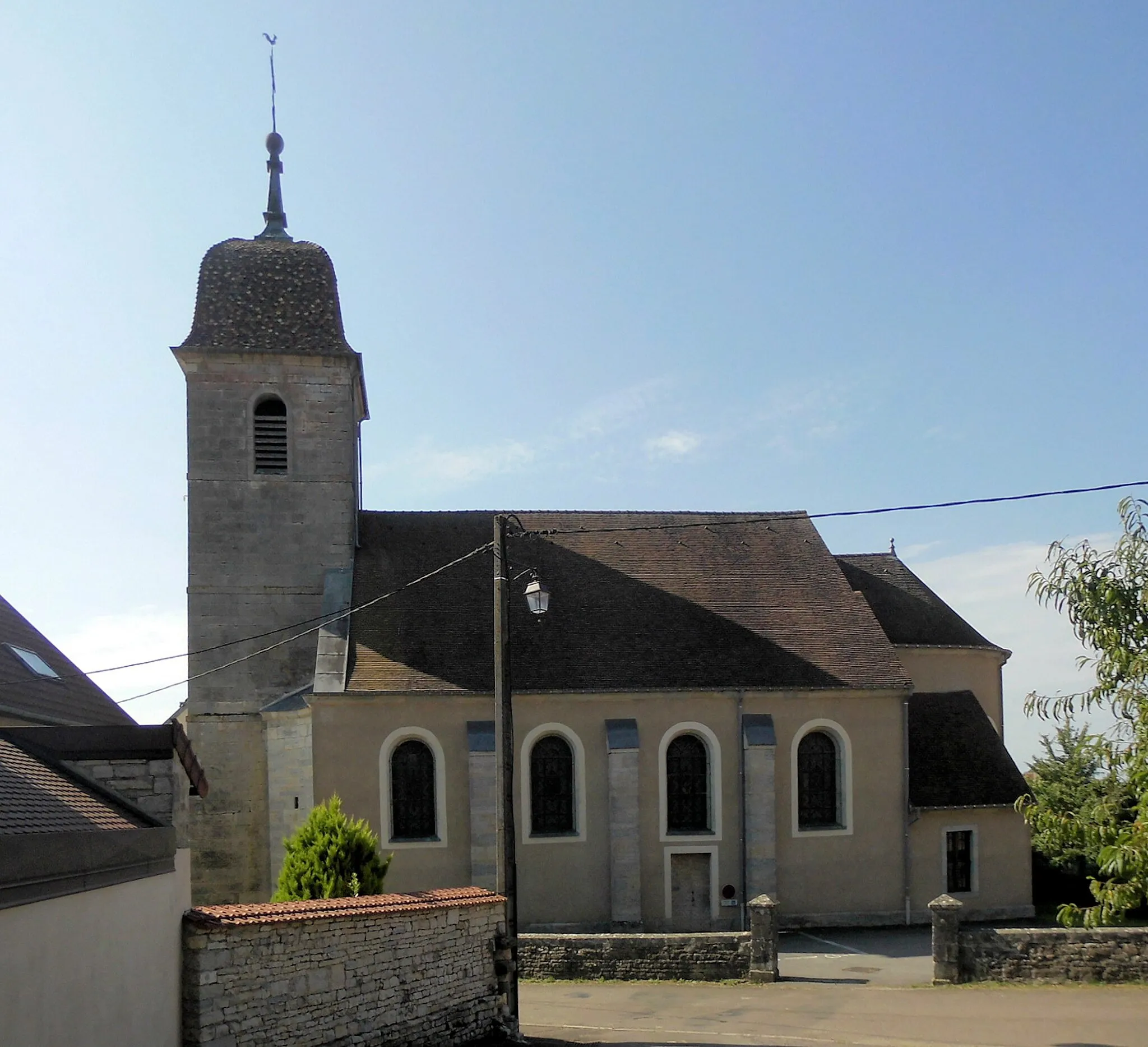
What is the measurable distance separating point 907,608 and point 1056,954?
1215cm

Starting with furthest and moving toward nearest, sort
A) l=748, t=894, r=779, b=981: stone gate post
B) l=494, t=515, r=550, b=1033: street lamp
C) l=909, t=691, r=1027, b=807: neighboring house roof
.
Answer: l=909, t=691, r=1027, b=807: neighboring house roof, l=748, t=894, r=779, b=981: stone gate post, l=494, t=515, r=550, b=1033: street lamp

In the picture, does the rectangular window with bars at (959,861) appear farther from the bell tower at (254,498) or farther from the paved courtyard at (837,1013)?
the bell tower at (254,498)

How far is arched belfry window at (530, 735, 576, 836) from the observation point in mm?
23125

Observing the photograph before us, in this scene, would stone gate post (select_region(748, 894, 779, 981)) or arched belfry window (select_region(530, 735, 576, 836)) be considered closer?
stone gate post (select_region(748, 894, 779, 981))

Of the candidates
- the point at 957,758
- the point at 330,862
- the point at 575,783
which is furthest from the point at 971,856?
the point at 330,862

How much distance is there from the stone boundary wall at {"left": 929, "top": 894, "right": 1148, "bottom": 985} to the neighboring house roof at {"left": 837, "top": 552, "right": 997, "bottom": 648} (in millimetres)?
10731

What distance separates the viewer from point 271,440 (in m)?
25.1

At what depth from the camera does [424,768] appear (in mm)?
22734

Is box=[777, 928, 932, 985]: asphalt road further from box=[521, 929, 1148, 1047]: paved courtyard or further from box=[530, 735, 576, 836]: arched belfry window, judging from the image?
box=[530, 735, 576, 836]: arched belfry window

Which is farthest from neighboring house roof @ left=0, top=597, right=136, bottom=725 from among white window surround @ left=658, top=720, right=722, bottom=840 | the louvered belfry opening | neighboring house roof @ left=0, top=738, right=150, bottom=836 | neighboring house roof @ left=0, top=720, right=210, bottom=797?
white window surround @ left=658, top=720, right=722, bottom=840

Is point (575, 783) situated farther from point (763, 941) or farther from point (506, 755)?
point (506, 755)

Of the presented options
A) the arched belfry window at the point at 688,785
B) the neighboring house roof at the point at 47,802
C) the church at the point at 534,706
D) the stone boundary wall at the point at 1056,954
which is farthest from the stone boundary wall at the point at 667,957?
the neighboring house roof at the point at 47,802

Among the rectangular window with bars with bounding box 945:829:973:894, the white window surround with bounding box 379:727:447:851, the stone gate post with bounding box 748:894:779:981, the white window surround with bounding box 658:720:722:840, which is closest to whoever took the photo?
the stone gate post with bounding box 748:894:779:981

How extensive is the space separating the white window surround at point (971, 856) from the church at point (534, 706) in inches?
1.8
